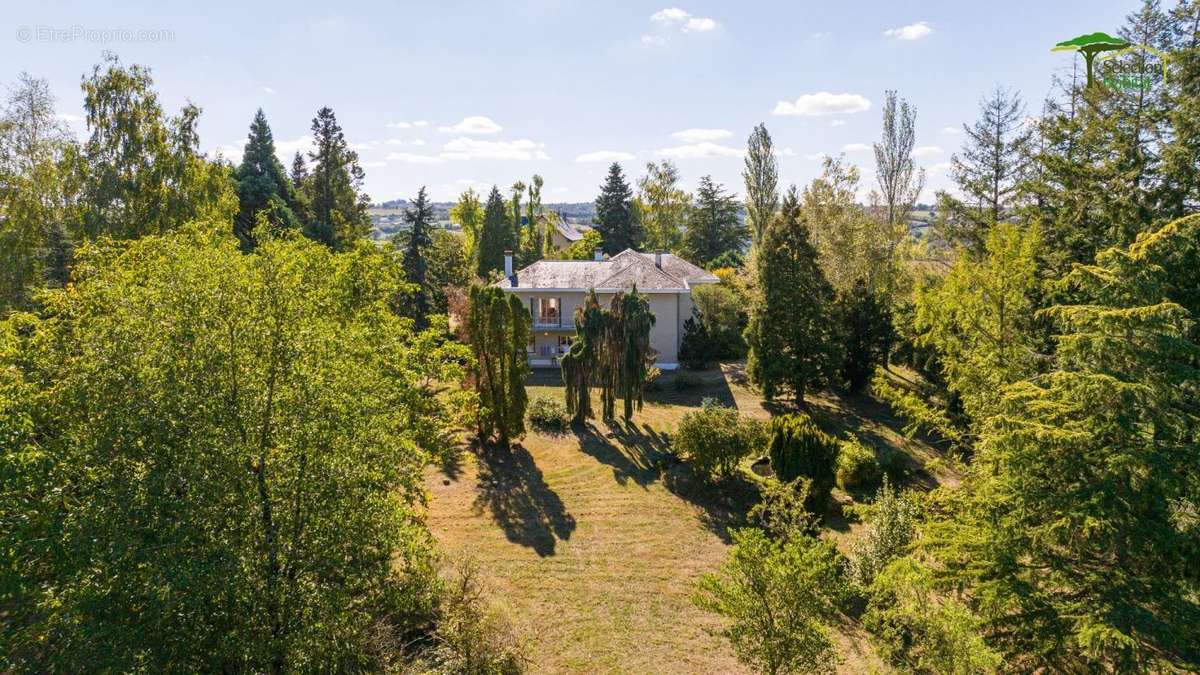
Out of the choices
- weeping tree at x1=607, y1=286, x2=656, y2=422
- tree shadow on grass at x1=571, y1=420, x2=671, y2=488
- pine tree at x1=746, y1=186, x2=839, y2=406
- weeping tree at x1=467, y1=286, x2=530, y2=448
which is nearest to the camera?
tree shadow on grass at x1=571, y1=420, x2=671, y2=488

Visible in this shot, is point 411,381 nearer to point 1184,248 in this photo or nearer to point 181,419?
point 181,419

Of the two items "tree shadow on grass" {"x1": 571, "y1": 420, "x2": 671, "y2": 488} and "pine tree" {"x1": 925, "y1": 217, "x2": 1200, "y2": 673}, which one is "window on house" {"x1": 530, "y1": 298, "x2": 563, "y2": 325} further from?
"pine tree" {"x1": 925, "y1": 217, "x2": 1200, "y2": 673}

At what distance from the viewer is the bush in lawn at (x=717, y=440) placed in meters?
22.1

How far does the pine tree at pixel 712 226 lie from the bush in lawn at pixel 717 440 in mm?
48623

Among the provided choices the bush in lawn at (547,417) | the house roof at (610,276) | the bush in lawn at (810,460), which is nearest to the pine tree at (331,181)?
the house roof at (610,276)

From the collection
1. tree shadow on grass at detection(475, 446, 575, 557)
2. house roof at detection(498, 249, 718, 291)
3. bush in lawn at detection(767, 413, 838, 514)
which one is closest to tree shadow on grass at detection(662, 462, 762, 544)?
bush in lawn at detection(767, 413, 838, 514)

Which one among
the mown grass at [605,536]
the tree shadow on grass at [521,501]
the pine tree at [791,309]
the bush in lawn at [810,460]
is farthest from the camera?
the pine tree at [791,309]

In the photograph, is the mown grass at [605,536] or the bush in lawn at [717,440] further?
the bush in lawn at [717,440]

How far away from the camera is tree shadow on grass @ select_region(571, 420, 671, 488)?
79.7 ft

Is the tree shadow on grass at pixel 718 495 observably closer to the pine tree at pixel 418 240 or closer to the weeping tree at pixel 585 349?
the weeping tree at pixel 585 349

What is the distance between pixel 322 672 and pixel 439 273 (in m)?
41.1

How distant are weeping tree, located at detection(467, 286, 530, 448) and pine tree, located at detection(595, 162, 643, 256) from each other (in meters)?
46.9

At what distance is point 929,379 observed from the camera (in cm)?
3406

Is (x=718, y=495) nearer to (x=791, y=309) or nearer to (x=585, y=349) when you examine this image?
(x=585, y=349)
